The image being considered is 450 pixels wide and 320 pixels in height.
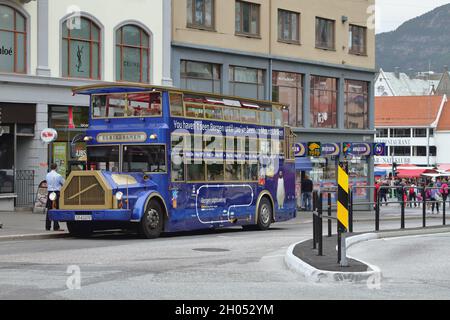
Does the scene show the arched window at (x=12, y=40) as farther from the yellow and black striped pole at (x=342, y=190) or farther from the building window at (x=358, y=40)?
the building window at (x=358, y=40)

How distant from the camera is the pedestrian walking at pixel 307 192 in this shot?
132 feet

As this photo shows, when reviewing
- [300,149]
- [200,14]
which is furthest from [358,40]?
[200,14]

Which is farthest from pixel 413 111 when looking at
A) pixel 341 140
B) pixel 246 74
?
pixel 246 74

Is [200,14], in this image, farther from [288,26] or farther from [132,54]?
[288,26]

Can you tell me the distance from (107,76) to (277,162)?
10.2 metres

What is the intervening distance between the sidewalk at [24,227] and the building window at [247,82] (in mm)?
14509

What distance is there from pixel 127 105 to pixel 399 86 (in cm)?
13367

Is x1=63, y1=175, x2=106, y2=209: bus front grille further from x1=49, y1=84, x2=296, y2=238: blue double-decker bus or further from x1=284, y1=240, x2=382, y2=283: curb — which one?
x1=284, y1=240, x2=382, y2=283: curb

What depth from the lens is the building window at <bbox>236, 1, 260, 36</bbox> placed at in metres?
41.1

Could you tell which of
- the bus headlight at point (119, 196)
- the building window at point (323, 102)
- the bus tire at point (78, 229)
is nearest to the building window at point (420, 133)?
the building window at point (323, 102)

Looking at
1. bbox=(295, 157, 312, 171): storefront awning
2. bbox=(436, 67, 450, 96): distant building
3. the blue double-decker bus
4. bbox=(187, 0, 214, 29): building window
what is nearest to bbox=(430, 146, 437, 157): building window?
bbox=(436, 67, 450, 96): distant building

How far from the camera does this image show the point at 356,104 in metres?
50.3

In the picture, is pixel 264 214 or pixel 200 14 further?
pixel 200 14

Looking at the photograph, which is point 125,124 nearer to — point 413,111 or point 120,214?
point 120,214
